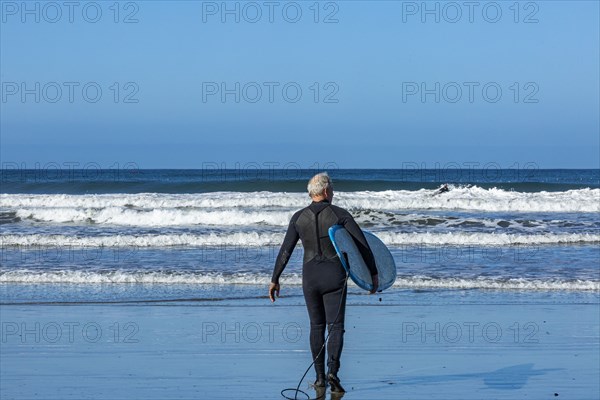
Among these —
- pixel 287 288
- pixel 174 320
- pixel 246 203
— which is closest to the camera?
pixel 174 320

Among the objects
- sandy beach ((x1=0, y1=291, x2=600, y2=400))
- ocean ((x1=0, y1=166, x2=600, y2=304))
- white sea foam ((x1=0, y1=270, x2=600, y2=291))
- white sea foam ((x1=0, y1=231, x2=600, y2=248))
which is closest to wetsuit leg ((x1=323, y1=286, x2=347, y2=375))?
sandy beach ((x1=0, y1=291, x2=600, y2=400))

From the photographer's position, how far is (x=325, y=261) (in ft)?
20.8

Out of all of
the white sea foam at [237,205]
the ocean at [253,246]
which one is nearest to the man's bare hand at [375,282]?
the ocean at [253,246]

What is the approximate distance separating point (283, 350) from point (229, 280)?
5.19 meters

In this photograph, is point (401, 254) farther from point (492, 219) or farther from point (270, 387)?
point (270, 387)

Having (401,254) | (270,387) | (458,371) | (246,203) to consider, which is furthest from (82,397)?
(246,203)

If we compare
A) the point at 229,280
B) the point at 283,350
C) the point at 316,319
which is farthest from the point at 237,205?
the point at 316,319

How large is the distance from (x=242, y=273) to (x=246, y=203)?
1656cm

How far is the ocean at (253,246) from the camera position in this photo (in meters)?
12.2

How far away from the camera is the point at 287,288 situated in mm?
12273

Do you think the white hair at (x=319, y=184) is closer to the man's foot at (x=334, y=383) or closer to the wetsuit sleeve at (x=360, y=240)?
the wetsuit sleeve at (x=360, y=240)

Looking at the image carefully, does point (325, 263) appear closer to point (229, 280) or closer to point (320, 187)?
point (320, 187)

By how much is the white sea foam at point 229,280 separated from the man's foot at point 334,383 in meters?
5.95

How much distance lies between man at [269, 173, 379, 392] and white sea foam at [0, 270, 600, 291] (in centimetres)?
604
